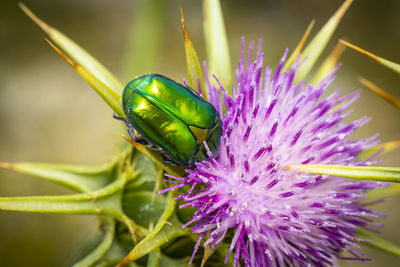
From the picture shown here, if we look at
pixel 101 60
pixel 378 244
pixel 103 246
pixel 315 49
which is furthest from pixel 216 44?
pixel 101 60

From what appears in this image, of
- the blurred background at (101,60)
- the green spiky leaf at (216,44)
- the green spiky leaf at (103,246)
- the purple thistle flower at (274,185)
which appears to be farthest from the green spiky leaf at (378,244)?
the blurred background at (101,60)

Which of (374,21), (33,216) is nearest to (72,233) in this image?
(33,216)

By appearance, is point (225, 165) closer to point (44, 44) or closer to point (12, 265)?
point (12, 265)

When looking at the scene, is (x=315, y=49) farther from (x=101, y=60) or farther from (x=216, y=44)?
(x=101, y=60)

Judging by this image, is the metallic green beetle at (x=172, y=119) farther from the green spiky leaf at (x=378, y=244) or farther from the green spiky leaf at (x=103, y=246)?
the green spiky leaf at (x=378, y=244)

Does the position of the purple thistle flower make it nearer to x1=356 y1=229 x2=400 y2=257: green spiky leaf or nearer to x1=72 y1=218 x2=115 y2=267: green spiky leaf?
x1=356 y1=229 x2=400 y2=257: green spiky leaf

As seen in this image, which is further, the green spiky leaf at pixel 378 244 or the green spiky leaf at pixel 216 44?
the green spiky leaf at pixel 216 44

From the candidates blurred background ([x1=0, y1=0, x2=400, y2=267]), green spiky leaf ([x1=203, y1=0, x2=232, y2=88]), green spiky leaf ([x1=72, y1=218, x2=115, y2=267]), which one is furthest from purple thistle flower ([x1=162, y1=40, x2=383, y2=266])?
blurred background ([x1=0, y1=0, x2=400, y2=267])
